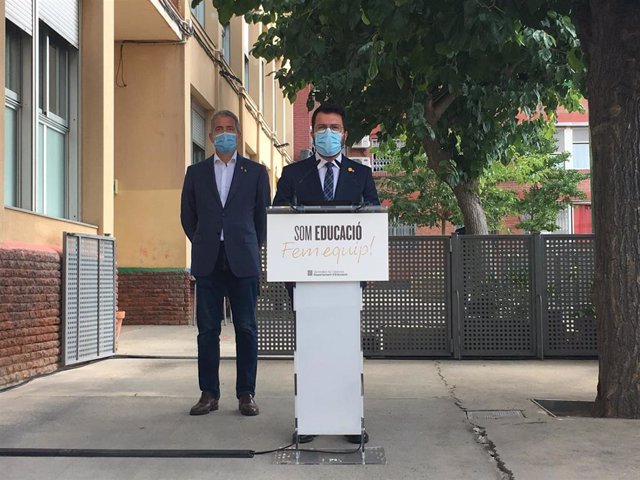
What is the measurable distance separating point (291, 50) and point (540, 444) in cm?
435

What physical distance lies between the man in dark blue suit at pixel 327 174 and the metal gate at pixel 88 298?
3.94 meters

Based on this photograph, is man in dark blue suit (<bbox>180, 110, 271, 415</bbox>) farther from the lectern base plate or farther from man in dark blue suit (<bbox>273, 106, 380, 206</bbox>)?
the lectern base plate

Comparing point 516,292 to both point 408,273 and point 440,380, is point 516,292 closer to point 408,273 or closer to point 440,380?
point 408,273

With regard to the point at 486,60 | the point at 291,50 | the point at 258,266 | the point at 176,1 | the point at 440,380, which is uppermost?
the point at 176,1

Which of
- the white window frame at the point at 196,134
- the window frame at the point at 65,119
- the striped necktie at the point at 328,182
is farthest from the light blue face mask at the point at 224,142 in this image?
the white window frame at the point at 196,134

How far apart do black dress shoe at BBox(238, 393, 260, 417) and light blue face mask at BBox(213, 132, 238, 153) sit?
6.00 ft

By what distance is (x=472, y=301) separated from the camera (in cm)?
839

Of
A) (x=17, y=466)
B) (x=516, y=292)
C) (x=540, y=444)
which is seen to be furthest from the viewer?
(x=516, y=292)

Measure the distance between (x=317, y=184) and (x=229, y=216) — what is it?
2.67ft

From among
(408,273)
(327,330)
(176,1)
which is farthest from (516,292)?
(176,1)

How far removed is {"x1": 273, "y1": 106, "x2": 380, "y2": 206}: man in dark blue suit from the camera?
448 cm

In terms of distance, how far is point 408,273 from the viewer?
841 cm

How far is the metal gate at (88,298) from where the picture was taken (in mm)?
7570

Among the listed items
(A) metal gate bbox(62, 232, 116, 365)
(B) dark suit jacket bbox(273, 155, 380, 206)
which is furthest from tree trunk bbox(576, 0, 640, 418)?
(A) metal gate bbox(62, 232, 116, 365)
